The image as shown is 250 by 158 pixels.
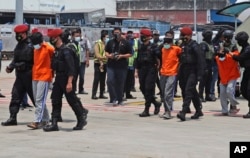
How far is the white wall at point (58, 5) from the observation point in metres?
58.5

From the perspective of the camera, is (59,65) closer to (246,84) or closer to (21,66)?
(21,66)

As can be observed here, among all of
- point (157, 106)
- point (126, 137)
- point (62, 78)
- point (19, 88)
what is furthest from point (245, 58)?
point (19, 88)

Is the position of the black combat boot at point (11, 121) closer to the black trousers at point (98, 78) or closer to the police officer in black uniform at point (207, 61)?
the black trousers at point (98, 78)

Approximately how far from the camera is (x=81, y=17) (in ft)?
180

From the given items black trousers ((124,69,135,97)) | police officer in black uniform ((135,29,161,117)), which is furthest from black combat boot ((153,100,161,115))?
black trousers ((124,69,135,97))

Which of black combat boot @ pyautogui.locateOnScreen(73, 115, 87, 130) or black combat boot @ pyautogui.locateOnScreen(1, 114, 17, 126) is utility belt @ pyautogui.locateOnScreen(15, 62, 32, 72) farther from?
black combat boot @ pyautogui.locateOnScreen(73, 115, 87, 130)

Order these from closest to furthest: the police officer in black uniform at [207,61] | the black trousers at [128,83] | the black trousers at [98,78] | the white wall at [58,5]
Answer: the police officer in black uniform at [207,61] < the black trousers at [98,78] < the black trousers at [128,83] < the white wall at [58,5]

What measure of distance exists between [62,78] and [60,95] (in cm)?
34

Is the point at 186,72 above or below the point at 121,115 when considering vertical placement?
above

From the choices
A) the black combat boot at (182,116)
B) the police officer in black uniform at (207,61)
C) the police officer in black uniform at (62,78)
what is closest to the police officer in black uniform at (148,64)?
the black combat boot at (182,116)

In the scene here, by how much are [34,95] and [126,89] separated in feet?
19.0

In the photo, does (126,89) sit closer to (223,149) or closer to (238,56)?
(238,56)

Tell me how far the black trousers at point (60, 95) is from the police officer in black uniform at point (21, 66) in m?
0.83

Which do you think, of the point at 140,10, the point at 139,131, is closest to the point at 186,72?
the point at 139,131
